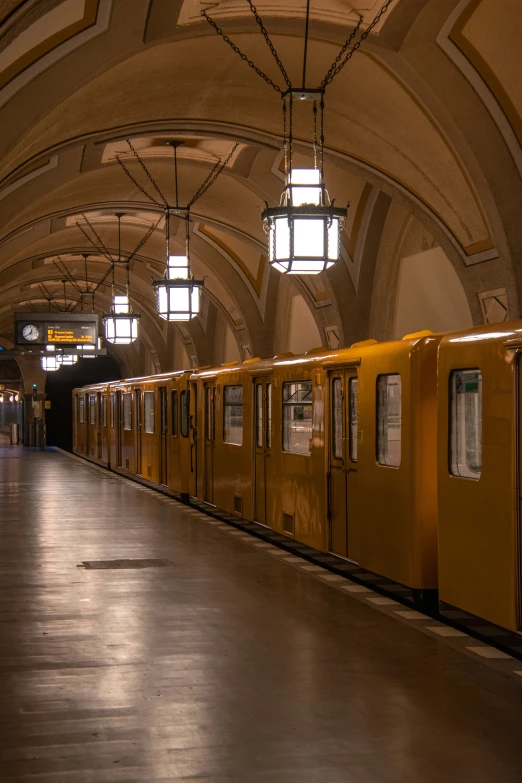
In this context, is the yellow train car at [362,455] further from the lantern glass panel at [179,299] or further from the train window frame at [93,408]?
the train window frame at [93,408]

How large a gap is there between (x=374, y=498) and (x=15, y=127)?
4660mm

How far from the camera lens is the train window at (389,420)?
921 cm

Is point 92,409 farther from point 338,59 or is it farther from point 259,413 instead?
point 338,59

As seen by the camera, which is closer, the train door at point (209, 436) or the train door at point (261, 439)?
the train door at point (261, 439)

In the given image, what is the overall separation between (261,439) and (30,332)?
1164 cm

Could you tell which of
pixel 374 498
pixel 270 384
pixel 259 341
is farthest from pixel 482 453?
pixel 259 341

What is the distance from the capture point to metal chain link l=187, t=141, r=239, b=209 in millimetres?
17416

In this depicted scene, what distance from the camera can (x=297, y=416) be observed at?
12539 mm

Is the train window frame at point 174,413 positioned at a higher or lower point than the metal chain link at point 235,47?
lower

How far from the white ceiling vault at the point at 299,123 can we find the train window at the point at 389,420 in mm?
3781

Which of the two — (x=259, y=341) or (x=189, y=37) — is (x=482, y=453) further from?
(x=259, y=341)

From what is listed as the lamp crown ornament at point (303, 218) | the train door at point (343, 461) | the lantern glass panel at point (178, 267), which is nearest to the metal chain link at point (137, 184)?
the lantern glass panel at point (178, 267)

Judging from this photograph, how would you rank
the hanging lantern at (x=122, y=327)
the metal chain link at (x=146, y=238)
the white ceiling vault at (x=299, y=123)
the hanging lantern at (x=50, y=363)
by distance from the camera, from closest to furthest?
the white ceiling vault at (x=299, y=123) → the hanging lantern at (x=122, y=327) → the metal chain link at (x=146, y=238) → the hanging lantern at (x=50, y=363)

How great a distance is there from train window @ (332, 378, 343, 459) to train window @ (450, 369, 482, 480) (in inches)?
122
